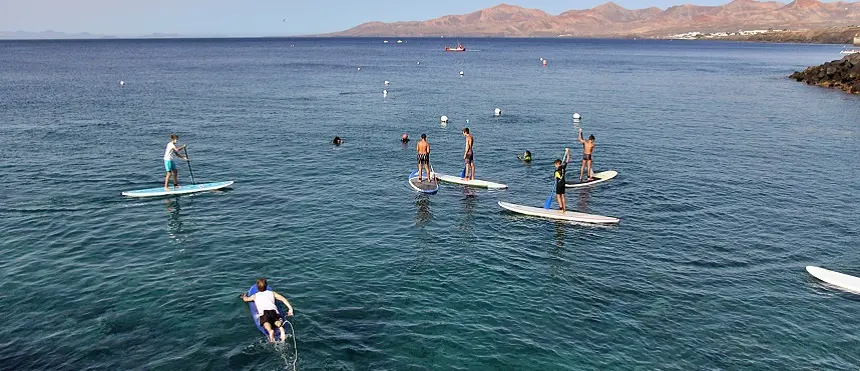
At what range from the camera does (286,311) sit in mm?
18266

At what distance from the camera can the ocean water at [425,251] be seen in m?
16.9

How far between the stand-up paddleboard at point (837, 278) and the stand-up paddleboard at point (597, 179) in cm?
1342

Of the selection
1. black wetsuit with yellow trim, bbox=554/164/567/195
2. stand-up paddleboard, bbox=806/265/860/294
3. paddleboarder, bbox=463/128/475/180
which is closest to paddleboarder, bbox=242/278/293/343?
black wetsuit with yellow trim, bbox=554/164/567/195

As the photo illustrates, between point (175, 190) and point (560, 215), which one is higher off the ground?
point (175, 190)

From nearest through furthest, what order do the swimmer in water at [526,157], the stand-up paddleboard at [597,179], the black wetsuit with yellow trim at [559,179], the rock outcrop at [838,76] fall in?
the black wetsuit with yellow trim at [559,179] → the stand-up paddleboard at [597,179] → the swimmer in water at [526,157] → the rock outcrop at [838,76]

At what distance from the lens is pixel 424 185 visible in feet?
107

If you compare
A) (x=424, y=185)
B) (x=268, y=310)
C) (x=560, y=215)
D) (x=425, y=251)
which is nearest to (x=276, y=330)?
(x=268, y=310)

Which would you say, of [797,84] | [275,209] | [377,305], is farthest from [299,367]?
[797,84]

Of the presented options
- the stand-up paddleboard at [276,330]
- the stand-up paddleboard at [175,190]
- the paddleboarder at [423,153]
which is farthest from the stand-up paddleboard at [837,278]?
the stand-up paddleboard at [175,190]

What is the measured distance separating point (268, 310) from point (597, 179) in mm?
23430

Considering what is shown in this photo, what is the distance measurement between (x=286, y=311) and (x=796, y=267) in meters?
19.5

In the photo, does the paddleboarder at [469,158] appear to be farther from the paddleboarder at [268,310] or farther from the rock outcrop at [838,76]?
the rock outcrop at [838,76]

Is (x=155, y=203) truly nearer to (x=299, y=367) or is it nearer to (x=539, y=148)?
(x=299, y=367)

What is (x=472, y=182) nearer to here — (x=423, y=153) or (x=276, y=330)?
(x=423, y=153)
